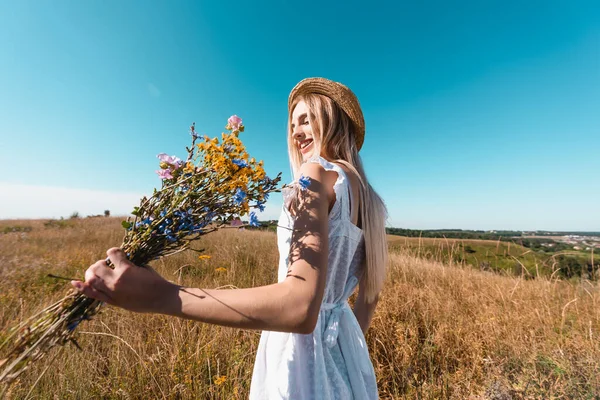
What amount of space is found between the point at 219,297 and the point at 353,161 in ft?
3.13

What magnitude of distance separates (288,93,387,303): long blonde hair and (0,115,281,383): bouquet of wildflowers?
18.5 inches

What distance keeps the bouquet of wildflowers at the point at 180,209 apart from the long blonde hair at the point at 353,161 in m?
0.47

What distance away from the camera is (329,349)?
1.14 metres

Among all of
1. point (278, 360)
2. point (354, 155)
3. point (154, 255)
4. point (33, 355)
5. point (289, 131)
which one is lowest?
point (278, 360)

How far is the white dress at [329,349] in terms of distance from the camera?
1.01m

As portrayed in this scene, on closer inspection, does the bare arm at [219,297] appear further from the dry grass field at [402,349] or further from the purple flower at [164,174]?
the dry grass field at [402,349]

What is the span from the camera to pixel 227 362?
2.13 meters

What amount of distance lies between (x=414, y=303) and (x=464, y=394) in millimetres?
→ 1223

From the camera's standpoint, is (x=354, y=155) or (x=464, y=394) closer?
(x=354, y=155)

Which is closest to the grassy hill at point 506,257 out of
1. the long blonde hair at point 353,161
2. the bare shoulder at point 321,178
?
the long blonde hair at point 353,161

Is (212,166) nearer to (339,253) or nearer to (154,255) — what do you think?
(154,255)

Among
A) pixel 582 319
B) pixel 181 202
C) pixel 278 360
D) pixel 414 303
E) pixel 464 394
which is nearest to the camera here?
pixel 181 202

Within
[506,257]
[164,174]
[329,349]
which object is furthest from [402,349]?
[506,257]

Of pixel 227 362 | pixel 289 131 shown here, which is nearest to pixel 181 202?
pixel 289 131
